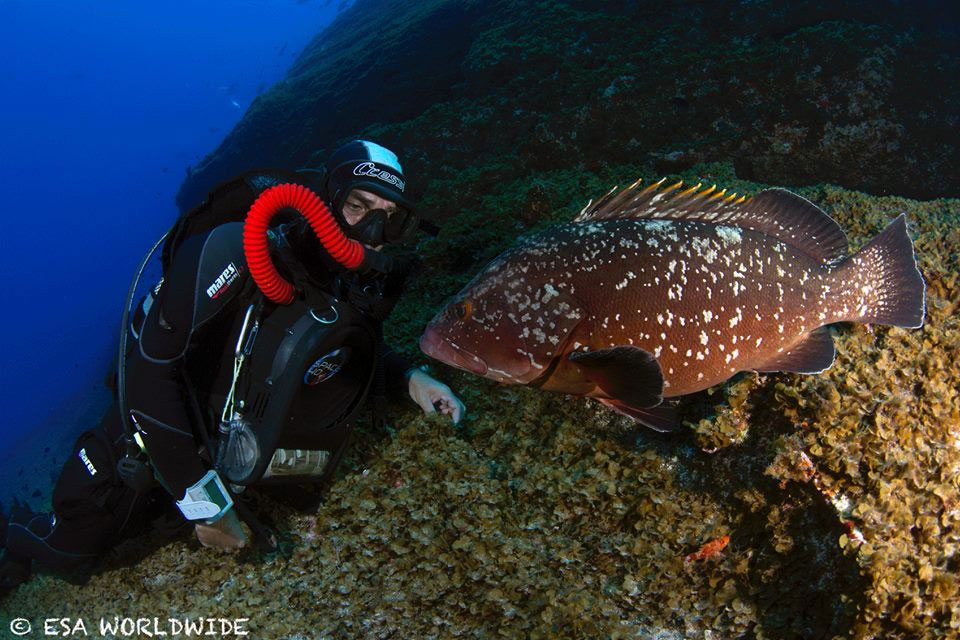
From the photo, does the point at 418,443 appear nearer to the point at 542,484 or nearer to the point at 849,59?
the point at 542,484

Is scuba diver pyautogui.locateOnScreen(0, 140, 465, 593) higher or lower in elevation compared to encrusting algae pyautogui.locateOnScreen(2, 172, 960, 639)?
higher

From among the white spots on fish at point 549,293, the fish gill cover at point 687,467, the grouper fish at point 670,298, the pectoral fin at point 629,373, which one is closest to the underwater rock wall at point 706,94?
the fish gill cover at point 687,467

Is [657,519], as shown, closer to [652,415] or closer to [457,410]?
[652,415]

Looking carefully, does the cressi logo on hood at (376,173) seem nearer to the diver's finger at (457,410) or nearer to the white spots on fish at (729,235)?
the diver's finger at (457,410)

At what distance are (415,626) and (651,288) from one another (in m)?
2.77

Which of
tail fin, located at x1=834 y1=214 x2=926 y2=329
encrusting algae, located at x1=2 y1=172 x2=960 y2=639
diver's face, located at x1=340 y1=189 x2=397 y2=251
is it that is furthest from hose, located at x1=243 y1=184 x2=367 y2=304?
tail fin, located at x1=834 y1=214 x2=926 y2=329

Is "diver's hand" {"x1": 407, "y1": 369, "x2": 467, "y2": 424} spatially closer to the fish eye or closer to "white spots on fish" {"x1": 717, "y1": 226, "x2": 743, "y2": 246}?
the fish eye

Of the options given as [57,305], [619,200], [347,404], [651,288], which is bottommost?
[57,305]

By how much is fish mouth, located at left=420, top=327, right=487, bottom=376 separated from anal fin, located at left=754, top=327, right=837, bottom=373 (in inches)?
65.9

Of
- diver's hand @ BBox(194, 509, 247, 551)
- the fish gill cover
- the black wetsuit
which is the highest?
the black wetsuit

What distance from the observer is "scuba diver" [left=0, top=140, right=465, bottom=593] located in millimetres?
2738

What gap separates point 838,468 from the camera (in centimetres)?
245

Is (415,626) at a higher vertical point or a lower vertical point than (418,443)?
lower

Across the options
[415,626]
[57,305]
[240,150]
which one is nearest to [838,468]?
[415,626]
